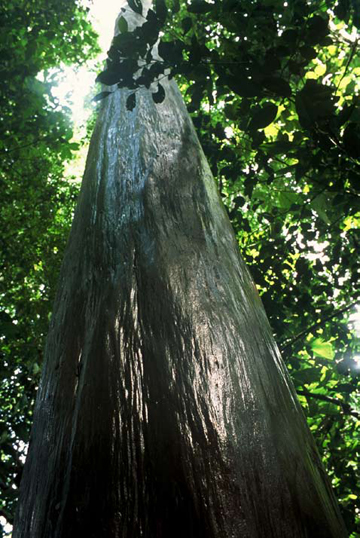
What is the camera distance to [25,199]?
3.95m

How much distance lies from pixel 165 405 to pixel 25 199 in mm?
3669

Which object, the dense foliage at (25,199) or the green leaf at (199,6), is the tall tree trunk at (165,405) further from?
the dense foliage at (25,199)

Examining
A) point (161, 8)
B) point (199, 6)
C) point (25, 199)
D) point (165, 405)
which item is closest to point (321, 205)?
point (199, 6)

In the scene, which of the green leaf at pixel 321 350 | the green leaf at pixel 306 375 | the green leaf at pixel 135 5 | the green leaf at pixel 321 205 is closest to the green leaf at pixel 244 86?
the green leaf at pixel 135 5

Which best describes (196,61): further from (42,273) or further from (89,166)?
(42,273)

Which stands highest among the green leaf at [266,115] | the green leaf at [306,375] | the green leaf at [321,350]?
the green leaf at [321,350]

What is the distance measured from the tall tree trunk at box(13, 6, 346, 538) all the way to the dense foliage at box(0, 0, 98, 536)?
2.25 meters

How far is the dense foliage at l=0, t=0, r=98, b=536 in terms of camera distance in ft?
10.7

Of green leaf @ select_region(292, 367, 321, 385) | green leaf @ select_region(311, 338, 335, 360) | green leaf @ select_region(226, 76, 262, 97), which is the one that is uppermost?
green leaf @ select_region(311, 338, 335, 360)

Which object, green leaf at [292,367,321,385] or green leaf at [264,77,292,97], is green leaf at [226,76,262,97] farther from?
green leaf at [292,367,321,385]

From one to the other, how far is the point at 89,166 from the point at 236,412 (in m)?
1.45

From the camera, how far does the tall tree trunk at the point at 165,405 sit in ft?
1.99

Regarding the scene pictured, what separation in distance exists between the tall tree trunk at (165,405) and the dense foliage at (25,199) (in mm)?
2255

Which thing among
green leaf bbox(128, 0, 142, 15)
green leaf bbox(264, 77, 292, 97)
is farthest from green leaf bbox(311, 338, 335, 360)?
green leaf bbox(128, 0, 142, 15)
